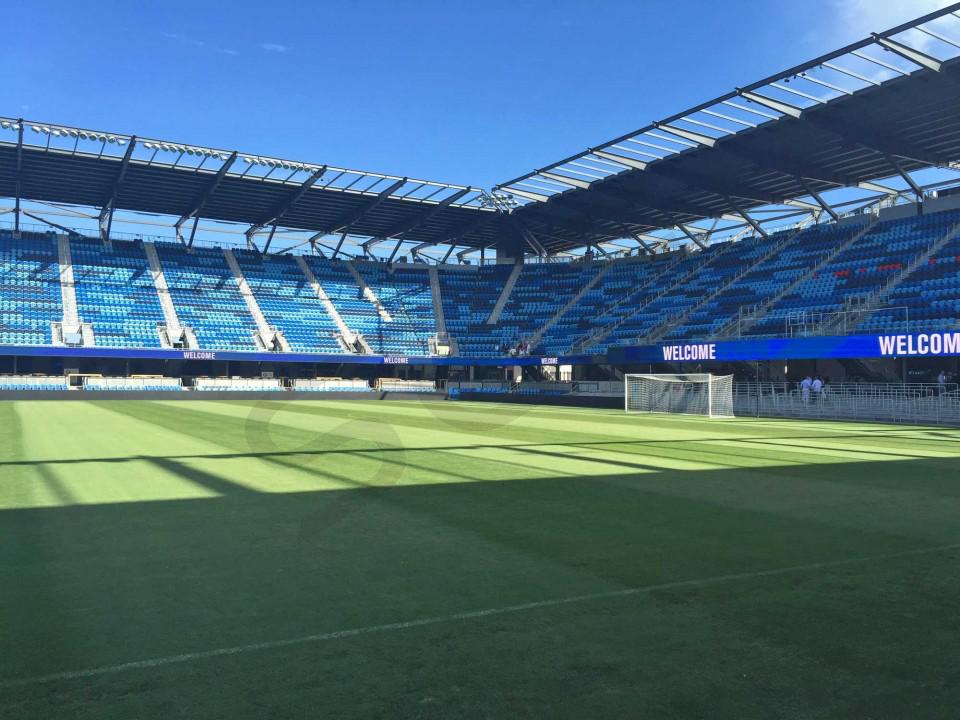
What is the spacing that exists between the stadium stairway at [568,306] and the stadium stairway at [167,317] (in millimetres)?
26334

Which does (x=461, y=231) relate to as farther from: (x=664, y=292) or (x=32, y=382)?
(x=32, y=382)

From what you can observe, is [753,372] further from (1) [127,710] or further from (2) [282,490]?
(1) [127,710]

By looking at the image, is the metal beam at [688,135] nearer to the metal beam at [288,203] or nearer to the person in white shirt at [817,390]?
the person in white shirt at [817,390]

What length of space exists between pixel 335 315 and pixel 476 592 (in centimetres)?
5668

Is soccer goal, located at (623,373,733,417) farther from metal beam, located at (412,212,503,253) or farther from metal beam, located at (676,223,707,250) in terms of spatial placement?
metal beam, located at (412,212,503,253)

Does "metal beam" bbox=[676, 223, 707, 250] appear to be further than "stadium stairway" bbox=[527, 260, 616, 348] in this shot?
No

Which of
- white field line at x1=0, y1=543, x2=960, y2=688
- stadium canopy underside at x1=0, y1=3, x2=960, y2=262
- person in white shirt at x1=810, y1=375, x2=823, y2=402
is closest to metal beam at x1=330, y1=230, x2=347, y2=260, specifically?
stadium canopy underside at x1=0, y1=3, x2=960, y2=262

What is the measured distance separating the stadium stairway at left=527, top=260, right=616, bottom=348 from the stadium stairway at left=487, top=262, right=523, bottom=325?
5.18 meters

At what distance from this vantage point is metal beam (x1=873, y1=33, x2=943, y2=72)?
2759 cm

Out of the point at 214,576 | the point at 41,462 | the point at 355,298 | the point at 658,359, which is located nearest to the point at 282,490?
the point at 214,576

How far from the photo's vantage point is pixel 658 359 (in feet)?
134

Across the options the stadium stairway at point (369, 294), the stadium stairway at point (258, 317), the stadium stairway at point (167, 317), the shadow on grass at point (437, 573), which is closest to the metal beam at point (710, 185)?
the stadium stairway at point (369, 294)

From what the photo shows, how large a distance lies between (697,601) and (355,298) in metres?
60.1

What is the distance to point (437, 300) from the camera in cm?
6625
